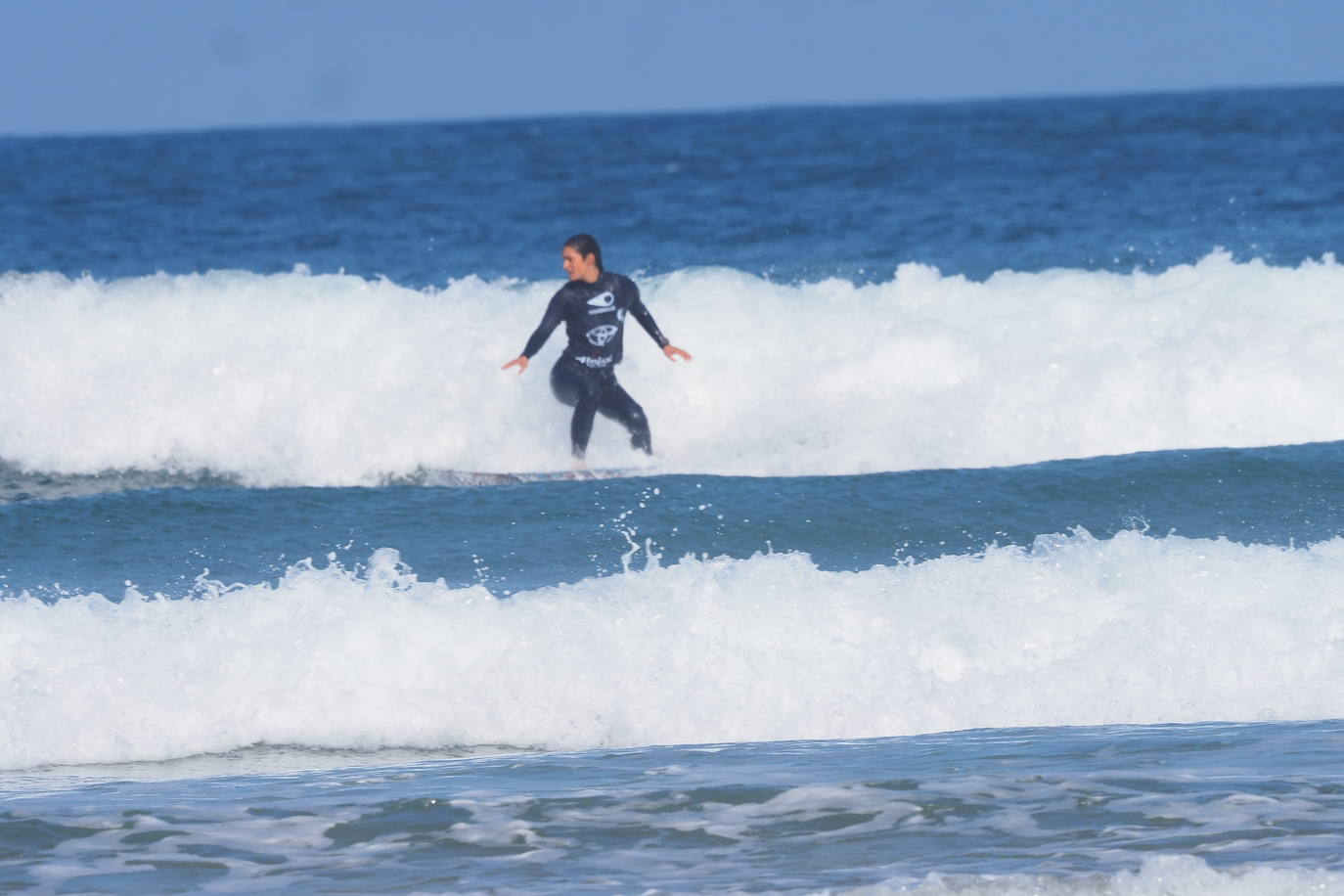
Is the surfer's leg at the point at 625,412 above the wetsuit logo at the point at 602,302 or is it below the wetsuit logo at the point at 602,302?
below

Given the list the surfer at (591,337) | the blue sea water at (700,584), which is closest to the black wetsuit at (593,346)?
the surfer at (591,337)

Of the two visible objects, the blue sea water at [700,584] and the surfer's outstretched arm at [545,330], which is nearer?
the blue sea water at [700,584]

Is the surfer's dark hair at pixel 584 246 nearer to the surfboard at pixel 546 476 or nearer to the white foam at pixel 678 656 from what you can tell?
the surfboard at pixel 546 476

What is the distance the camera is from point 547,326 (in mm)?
10234

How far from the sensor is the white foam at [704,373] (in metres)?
12.4

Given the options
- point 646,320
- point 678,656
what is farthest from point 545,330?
point 678,656

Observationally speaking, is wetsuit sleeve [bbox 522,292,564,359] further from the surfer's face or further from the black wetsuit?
the surfer's face

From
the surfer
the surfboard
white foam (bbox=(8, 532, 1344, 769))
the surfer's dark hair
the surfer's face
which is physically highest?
the surfer's dark hair

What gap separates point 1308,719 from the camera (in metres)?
6.50

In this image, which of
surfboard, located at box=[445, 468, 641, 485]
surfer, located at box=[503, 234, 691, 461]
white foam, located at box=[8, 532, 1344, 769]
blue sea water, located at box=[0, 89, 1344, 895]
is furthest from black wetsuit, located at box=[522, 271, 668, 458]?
white foam, located at box=[8, 532, 1344, 769]

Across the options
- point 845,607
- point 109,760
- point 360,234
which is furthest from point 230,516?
point 360,234

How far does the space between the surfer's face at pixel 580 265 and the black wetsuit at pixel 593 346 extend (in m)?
0.08

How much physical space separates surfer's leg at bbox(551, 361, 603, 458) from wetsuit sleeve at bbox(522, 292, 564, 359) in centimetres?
45

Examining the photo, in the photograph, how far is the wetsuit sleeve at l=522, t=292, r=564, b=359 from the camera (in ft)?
33.3
